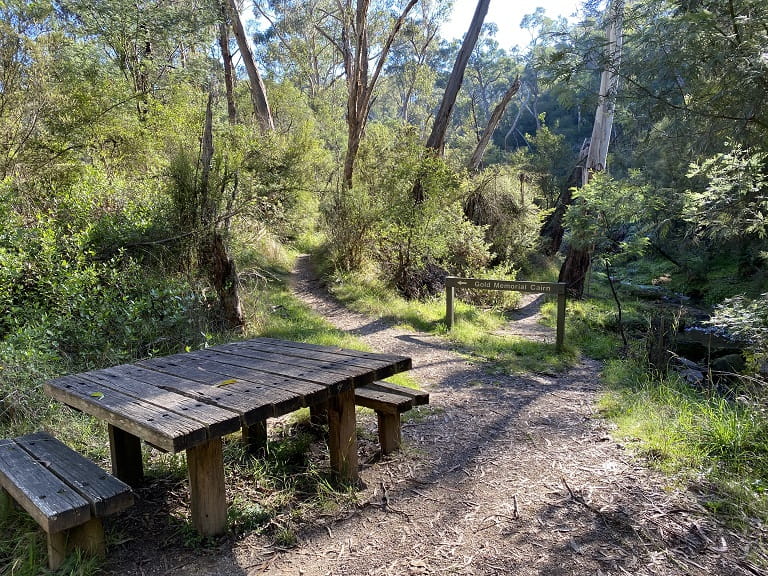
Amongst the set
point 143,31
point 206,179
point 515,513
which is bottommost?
point 515,513

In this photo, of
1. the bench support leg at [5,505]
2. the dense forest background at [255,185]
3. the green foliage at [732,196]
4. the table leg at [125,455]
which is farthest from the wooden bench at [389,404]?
the green foliage at [732,196]

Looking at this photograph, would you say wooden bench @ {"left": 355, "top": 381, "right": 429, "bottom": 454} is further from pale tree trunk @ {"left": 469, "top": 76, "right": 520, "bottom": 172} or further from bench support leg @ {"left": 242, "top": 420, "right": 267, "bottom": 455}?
pale tree trunk @ {"left": 469, "top": 76, "right": 520, "bottom": 172}

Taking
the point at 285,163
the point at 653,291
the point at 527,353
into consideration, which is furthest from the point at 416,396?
the point at 653,291

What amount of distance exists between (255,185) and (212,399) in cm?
594

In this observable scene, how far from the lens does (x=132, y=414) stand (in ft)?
7.55

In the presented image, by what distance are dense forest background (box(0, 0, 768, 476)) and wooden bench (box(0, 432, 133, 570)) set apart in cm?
164

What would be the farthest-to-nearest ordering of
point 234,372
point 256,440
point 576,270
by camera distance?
point 576,270
point 256,440
point 234,372

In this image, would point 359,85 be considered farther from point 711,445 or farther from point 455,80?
point 711,445

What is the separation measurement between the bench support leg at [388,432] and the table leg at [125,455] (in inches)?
61.3

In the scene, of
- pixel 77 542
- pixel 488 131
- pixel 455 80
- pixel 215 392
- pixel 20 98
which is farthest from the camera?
pixel 488 131

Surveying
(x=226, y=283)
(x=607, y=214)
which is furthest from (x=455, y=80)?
(x=226, y=283)

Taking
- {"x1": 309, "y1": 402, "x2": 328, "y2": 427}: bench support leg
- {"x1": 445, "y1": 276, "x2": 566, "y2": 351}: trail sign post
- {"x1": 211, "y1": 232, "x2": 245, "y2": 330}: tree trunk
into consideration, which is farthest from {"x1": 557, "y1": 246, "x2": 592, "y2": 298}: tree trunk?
{"x1": 309, "y1": 402, "x2": 328, "y2": 427}: bench support leg

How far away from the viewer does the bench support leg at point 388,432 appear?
3.51 meters

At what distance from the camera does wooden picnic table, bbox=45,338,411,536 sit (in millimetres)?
2230
